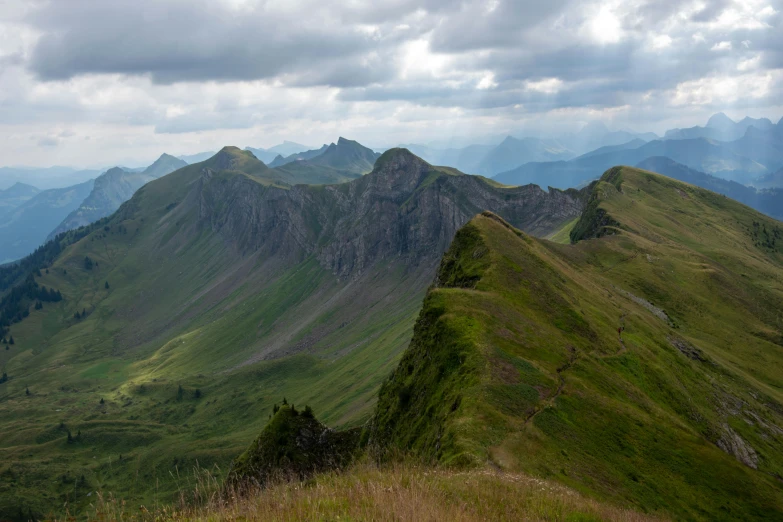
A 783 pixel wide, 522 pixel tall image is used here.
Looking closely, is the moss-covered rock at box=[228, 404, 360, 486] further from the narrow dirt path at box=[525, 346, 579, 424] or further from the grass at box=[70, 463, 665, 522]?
the grass at box=[70, 463, 665, 522]

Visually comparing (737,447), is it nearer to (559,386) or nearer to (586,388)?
(586,388)

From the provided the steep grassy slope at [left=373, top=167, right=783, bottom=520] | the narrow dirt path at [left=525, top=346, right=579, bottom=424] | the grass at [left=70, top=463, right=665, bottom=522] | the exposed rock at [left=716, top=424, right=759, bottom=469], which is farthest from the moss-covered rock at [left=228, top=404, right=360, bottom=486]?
the exposed rock at [left=716, top=424, right=759, bottom=469]

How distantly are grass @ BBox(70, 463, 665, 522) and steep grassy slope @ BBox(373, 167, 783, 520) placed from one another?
472 inches

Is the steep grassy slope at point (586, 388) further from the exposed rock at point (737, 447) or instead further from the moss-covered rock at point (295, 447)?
the moss-covered rock at point (295, 447)

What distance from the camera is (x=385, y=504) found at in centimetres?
1390

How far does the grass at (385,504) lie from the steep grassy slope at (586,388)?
39.4 ft

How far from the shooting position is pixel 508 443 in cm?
3553

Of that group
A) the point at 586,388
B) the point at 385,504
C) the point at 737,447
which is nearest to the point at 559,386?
the point at 586,388

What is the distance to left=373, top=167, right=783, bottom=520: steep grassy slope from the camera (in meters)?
38.6

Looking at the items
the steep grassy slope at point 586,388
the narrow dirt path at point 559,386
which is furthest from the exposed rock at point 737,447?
the narrow dirt path at point 559,386

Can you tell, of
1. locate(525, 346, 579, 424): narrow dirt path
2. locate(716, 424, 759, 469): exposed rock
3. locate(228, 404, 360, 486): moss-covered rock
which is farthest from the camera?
locate(716, 424, 759, 469): exposed rock

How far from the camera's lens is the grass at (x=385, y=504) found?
13.7 meters

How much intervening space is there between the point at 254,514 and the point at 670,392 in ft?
214

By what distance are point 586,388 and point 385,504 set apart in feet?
131
